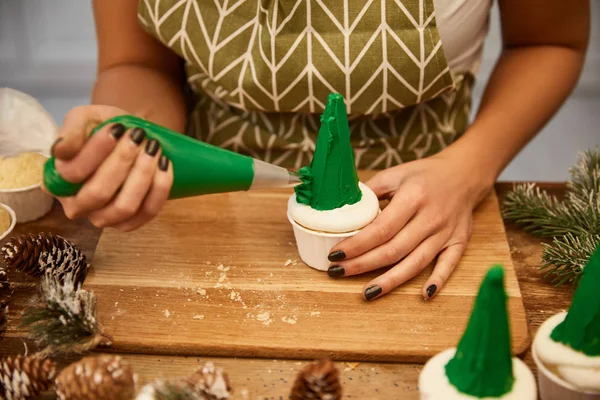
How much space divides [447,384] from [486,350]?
67mm

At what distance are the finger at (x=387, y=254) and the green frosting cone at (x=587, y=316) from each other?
333 millimetres

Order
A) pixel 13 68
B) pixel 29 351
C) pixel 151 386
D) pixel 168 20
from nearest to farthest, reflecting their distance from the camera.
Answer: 1. pixel 151 386
2. pixel 29 351
3. pixel 168 20
4. pixel 13 68

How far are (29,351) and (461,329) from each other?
627 millimetres

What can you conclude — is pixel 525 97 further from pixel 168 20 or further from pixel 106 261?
pixel 106 261

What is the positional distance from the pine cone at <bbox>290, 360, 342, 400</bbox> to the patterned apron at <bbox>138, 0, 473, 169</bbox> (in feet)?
1.97

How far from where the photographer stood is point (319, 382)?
716 mm

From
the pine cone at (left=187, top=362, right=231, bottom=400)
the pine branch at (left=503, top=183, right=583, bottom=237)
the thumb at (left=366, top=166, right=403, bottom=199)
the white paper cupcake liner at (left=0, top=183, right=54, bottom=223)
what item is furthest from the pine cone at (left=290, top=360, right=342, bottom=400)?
the white paper cupcake liner at (left=0, top=183, right=54, bottom=223)

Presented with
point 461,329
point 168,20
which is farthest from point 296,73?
point 461,329

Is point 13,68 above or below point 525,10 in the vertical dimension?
below

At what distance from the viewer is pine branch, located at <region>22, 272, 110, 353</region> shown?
2.73 feet

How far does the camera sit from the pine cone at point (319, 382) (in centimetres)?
72

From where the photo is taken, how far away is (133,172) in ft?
2.71

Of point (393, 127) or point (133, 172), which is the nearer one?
point (133, 172)

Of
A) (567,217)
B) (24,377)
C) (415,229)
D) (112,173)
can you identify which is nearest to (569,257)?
(567,217)
